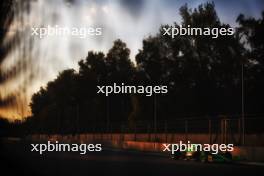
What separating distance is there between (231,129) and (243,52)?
106 ft

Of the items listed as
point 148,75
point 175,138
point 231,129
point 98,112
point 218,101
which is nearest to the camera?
point 231,129

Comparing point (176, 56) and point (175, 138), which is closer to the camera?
point (175, 138)

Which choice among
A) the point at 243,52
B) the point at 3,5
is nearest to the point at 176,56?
the point at 243,52

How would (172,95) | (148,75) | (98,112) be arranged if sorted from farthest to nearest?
(98,112), (148,75), (172,95)

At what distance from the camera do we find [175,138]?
176 feet

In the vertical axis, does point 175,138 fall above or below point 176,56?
below

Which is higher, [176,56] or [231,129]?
[176,56]

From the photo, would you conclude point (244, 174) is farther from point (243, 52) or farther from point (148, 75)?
point (148, 75)

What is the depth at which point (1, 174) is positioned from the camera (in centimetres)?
2242

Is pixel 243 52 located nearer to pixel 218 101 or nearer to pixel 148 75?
pixel 218 101

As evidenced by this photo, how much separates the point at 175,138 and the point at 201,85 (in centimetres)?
2697

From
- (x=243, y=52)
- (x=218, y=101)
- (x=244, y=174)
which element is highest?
(x=243, y=52)

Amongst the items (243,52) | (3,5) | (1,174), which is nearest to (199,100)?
(243,52)

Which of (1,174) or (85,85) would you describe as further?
(85,85)
